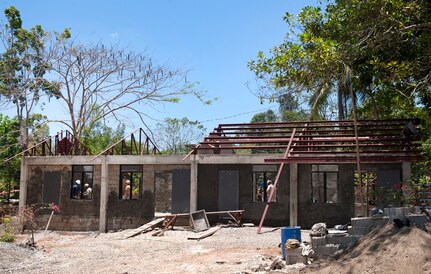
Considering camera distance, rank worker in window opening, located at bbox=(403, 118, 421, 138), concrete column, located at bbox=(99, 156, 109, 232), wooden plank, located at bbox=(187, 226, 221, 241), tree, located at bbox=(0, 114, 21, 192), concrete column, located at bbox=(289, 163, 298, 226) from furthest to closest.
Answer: tree, located at bbox=(0, 114, 21, 192), concrete column, located at bbox=(99, 156, 109, 232), concrete column, located at bbox=(289, 163, 298, 226), worker in window opening, located at bbox=(403, 118, 421, 138), wooden plank, located at bbox=(187, 226, 221, 241)

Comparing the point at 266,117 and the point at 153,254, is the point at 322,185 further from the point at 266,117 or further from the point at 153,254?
the point at 266,117

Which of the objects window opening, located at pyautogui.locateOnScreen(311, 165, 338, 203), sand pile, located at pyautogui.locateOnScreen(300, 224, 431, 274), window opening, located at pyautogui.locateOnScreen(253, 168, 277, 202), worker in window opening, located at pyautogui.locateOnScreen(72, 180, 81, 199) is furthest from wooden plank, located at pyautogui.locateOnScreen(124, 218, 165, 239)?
sand pile, located at pyautogui.locateOnScreen(300, 224, 431, 274)

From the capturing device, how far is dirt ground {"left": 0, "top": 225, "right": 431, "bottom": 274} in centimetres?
773

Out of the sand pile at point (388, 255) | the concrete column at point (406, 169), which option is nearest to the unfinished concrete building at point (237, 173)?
the concrete column at point (406, 169)

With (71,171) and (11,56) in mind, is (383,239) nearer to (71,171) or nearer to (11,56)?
(71,171)

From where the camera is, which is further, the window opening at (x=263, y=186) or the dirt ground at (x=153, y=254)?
the window opening at (x=263, y=186)

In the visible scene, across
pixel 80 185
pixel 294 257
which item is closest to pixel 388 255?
pixel 294 257

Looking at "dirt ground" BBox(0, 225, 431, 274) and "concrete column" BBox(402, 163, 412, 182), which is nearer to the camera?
"dirt ground" BBox(0, 225, 431, 274)

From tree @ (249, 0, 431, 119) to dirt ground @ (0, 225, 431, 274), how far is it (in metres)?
5.24

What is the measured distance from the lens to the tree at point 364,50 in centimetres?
1179

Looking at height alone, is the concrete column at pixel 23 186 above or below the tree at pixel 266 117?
below

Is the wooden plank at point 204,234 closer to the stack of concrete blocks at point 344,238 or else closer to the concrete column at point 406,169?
the stack of concrete blocks at point 344,238

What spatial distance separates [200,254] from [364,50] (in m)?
7.77

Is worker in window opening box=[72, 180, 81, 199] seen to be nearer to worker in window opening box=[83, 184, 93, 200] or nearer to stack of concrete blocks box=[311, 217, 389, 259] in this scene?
worker in window opening box=[83, 184, 93, 200]
